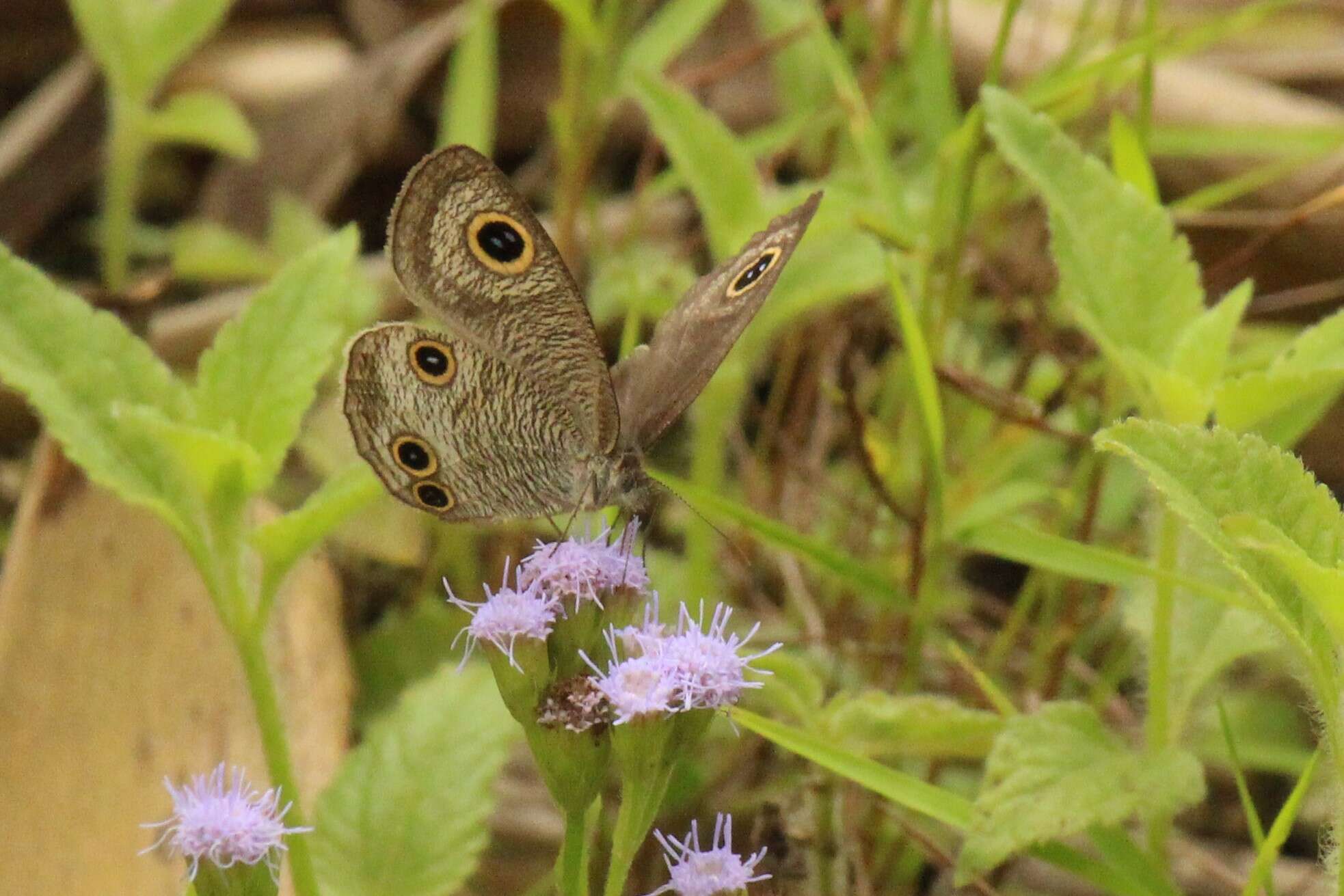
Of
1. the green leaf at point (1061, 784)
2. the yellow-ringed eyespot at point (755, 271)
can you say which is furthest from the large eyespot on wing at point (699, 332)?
the green leaf at point (1061, 784)

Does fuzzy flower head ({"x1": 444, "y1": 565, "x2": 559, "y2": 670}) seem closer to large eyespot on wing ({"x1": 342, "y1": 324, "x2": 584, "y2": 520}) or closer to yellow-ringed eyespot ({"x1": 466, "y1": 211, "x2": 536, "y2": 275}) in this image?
large eyespot on wing ({"x1": 342, "y1": 324, "x2": 584, "y2": 520})

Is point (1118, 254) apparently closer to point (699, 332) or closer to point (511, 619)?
point (699, 332)

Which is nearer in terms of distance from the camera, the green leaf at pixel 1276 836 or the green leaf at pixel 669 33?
the green leaf at pixel 1276 836

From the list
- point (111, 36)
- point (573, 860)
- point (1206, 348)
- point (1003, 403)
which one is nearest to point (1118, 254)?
point (1206, 348)

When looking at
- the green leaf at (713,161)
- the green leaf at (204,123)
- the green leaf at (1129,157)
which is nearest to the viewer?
the green leaf at (1129,157)

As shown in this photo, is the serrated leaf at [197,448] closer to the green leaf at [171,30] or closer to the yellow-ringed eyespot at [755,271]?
the yellow-ringed eyespot at [755,271]

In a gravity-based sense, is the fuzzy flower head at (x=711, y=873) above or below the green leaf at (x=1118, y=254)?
below
